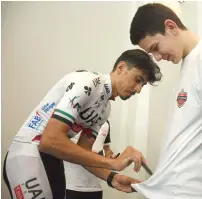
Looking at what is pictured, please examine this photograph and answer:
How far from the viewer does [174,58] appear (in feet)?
2.64

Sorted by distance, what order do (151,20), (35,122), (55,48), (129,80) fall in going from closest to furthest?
1. (151,20)
2. (35,122)
3. (129,80)
4. (55,48)

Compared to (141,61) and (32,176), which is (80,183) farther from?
(141,61)

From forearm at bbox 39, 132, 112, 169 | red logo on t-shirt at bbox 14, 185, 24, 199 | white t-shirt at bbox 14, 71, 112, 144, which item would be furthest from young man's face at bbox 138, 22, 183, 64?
red logo on t-shirt at bbox 14, 185, 24, 199

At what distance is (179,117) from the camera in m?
0.73

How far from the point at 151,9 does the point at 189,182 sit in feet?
1.66

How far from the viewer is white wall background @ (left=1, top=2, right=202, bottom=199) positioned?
1.56m

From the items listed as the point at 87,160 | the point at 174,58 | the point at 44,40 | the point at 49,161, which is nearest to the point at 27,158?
the point at 49,161

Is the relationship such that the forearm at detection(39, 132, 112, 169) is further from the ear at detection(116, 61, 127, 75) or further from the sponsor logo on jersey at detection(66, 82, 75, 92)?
the ear at detection(116, 61, 127, 75)

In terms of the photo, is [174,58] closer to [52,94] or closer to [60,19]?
[52,94]

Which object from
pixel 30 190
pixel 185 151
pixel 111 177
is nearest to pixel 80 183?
pixel 111 177

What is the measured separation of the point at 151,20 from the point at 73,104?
339 millimetres

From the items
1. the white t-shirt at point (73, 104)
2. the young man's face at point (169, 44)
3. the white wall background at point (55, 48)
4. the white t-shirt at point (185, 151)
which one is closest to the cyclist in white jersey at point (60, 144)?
the white t-shirt at point (73, 104)

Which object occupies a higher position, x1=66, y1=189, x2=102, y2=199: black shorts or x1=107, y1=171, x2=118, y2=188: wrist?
x1=107, y1=171, x2=118, y2=188: wrist

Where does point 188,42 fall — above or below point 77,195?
above
